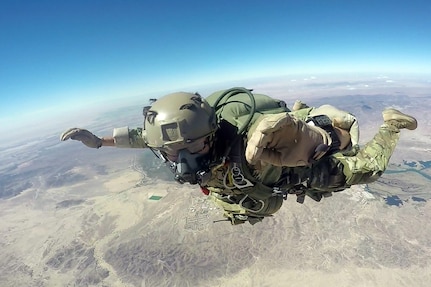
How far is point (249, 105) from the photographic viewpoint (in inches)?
130

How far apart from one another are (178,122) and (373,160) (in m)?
2.26

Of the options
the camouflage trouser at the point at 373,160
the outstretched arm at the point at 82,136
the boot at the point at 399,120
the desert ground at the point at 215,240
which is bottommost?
the desert ground at the point at 215,240

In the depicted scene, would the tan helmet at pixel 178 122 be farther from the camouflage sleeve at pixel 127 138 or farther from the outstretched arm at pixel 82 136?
the outstretched arm at pixel 82 136

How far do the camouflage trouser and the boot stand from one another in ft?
0.28

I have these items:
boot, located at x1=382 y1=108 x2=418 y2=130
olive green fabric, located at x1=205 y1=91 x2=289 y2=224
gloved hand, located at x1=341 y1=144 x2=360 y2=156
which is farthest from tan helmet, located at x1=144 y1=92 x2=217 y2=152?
boot, located at x1=382 y1=108 x2=418 y2=130

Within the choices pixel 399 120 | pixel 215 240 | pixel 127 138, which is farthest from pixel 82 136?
pixel 215 240

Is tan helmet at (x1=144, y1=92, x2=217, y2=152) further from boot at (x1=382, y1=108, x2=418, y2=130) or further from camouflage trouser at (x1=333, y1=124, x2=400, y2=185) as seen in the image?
boot at (x1=382, y1=108, x2=418, y2=130)

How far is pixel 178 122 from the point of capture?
282cm

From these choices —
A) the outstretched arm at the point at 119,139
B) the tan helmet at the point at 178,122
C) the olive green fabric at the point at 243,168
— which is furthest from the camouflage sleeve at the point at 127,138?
the olive green fabric at the point at 243,168

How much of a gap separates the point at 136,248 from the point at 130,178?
28124 mm

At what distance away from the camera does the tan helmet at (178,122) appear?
2.83m

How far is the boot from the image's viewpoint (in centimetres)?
323

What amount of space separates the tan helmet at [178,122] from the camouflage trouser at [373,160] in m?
1.70

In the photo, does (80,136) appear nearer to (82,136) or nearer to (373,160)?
(82,136)
